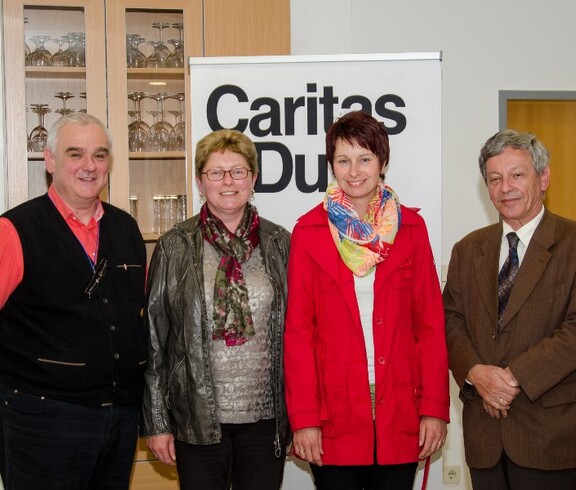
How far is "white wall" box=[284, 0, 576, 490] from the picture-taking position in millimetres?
3869

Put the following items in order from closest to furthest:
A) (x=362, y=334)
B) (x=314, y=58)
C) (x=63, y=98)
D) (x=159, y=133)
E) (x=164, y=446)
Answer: (x=362, y=334) < (x=164, y=446) < (x=314, y=58) < (x=63, y=98) < (x=159, y=133)

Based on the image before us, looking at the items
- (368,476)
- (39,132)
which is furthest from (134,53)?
(368,476)

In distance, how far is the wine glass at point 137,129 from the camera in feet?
11.0

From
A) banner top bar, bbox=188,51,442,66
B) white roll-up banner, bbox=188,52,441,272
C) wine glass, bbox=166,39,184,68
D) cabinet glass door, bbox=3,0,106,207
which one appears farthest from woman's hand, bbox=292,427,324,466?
wine glass, bbox=166,39,184,68

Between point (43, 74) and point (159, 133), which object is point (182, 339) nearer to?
point (159, 133)

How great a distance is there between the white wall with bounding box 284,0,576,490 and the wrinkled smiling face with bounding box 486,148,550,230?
181 centimetres

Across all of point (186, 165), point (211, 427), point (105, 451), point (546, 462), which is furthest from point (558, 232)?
point (186, 165)

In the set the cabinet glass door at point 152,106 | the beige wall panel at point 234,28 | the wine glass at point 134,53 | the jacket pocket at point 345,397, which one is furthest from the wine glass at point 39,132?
the jacket pocket at point 345,397

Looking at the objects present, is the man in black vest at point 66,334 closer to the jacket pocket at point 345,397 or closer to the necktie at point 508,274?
the jacket pocket at point 345,397

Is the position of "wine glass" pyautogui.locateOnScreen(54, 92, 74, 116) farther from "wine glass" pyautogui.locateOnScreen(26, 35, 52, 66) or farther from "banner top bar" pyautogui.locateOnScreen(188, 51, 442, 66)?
"banner top bar" pyautogui.locateOnScreen(188, 51, 442, 66)

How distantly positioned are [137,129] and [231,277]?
153 centimetres

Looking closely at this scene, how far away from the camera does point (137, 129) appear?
11.0ft

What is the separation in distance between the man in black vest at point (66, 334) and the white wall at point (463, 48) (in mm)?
2085

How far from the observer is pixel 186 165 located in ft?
11.0
